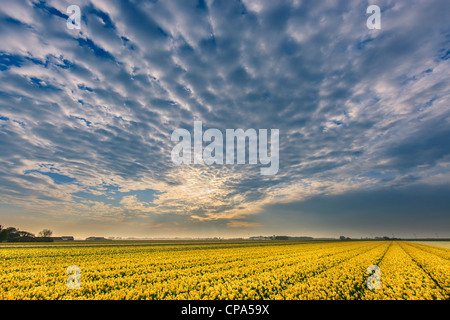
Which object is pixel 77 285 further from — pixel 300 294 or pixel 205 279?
pixel 300 294

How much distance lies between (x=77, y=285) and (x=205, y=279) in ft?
26.9

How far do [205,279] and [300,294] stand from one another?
22.8 ft
